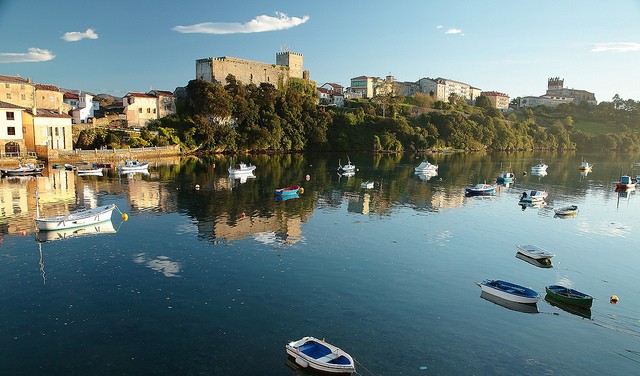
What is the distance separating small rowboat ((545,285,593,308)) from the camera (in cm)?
2191

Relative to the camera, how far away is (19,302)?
20953 mm

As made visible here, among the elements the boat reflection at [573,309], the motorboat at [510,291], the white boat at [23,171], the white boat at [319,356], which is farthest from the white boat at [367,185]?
the white boat at [23,171]

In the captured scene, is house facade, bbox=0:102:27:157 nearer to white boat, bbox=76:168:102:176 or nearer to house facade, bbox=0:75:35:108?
house facade, bbox=0:75:35:108

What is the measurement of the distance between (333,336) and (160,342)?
Result: 22.5 ft

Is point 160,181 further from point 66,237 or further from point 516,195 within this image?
point 516,195

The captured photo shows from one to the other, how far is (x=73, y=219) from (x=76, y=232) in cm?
99

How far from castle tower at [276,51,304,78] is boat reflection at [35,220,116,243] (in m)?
102

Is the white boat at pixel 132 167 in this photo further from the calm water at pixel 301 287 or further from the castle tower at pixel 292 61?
the castle tower at pixel 292 61

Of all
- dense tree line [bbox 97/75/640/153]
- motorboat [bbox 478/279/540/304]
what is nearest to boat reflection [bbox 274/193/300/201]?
motorboat [bbox 478/279/540/304]

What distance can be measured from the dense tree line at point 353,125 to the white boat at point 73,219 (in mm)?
60143

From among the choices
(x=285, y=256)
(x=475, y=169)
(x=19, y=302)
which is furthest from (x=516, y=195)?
(x=19, y=302)

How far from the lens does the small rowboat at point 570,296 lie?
71.9 feet

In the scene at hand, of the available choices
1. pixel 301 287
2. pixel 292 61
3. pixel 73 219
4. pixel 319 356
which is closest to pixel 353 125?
pixel 292 61

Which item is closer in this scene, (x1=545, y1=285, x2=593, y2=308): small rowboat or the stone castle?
(x1=545, y1=285, x2=593, y2=308): small rowboat
